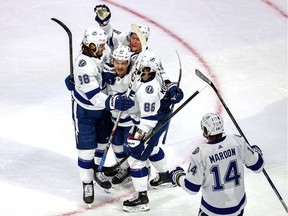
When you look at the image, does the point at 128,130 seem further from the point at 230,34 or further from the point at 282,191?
the point at 230,34

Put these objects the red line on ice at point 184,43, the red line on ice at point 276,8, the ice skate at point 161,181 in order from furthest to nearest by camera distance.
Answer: the red line on ice at point 276,8, the red line on ice at point 184,43, the ice skate at point 161,181

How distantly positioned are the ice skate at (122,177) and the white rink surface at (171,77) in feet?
0.19

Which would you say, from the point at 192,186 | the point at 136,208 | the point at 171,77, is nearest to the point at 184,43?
the point at 171,77

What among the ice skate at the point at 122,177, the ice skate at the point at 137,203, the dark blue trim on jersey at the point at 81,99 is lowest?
the ice skate at the point at 122,177

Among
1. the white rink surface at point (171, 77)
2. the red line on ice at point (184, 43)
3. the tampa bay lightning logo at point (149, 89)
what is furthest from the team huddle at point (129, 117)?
the red line on ice at point (184, 43)

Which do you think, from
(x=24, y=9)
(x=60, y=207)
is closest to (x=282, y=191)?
(x=60, y=207)

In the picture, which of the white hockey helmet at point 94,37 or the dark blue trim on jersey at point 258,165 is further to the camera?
the white hockey helmet at point 94,37

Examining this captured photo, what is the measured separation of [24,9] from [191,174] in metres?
4.17

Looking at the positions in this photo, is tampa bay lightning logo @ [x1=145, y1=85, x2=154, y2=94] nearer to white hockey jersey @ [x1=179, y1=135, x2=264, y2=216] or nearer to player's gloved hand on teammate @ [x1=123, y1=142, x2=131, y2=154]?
player's gloved hand on teammate @ [x1=123, y1=142, x2=131, y2=154]

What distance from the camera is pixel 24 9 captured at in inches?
301

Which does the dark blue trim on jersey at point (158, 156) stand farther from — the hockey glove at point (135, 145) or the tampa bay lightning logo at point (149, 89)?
the tampa bay lightning logo at point (149, 89)

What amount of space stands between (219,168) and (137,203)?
1.12 meters

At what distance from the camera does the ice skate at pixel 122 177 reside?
532 centimetres

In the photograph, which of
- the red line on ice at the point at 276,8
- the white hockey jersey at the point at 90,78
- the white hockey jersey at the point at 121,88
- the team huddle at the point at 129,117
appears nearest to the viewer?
the team huddle at the point at 129,117
